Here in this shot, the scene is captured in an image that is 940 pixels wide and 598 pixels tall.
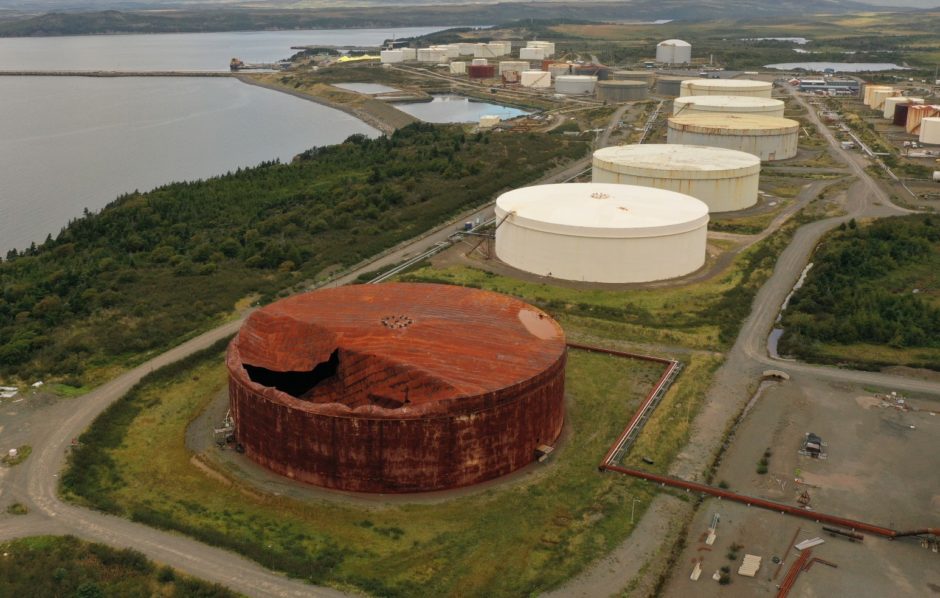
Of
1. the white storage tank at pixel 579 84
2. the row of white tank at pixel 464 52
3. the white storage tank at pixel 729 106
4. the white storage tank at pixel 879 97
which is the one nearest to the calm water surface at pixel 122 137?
the white storage tank at pixel 579 84

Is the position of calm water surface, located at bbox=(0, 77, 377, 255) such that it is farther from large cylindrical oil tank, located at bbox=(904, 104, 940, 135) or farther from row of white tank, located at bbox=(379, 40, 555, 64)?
large cylindrical oil tank, located at bbox=(904, 104, 940, 135)

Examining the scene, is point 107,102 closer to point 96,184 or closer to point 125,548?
point 96,184

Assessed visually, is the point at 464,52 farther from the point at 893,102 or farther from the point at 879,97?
the point at 893,102

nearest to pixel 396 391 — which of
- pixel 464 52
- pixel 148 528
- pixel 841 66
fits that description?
pixel 148 528

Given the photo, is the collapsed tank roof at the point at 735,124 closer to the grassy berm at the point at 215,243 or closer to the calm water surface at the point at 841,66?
the grassy berm at the point at 215,243

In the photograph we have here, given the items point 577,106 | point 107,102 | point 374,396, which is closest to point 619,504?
point 374,396

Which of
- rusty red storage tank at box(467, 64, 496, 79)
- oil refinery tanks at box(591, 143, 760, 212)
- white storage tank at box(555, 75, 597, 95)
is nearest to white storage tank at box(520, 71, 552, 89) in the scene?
white storage tank at box(555, 75, 597, 95)
